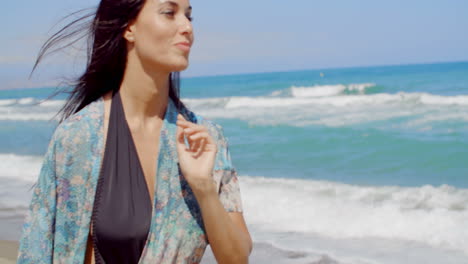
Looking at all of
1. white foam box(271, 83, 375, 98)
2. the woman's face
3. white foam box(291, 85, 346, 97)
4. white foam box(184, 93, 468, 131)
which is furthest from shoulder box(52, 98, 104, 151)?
white foam box(291, 85, 346, 97)

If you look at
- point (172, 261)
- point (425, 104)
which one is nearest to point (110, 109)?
point (172, 261)

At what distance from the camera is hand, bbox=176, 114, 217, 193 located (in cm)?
179

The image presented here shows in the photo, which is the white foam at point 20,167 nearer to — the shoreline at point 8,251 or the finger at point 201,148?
the shoreline at point 8,251

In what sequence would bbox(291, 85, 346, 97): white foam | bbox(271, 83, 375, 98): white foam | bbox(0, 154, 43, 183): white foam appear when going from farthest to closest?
bbox(291, 85, 346, 97): white foam < bbox(271, 83, 375, 98): white foam < bbox(0, 154, 43, 183): white foam

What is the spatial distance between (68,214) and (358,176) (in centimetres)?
768

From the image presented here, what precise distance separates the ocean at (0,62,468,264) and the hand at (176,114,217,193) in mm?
624

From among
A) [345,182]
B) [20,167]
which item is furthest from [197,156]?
[20,167]

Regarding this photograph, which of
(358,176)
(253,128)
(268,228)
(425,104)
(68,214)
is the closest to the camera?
(68,214)

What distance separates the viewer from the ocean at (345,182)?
5281mm

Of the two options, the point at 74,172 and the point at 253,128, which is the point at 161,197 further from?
the point at 253,128

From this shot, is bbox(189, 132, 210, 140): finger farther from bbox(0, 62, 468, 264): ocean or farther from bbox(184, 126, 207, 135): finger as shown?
bbox(0, 62, 468, 264): ocean

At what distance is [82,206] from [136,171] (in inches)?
8.7

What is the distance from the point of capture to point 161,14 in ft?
6.39

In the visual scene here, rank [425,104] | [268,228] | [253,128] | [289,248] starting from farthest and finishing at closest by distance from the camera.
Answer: [425,104], [253,128], [268,228], [289,248]
